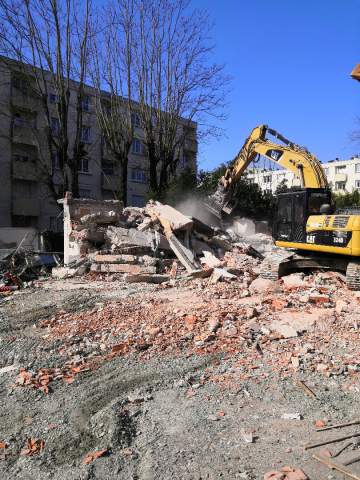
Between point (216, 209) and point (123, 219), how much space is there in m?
4.11

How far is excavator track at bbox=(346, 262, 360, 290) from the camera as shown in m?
8.59

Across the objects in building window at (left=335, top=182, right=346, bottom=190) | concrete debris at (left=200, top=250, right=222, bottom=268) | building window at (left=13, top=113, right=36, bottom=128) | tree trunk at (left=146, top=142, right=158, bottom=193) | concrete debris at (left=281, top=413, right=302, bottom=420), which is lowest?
concrete debris at (left=281, top=413, right=302, bottom=420)

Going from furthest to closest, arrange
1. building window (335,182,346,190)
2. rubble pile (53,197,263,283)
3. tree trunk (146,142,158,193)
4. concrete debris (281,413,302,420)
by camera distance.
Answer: building window (335,182,346,190), tree trunk (146,142,158,193), rubble pile (53,197,263,283), concrete debris (281,413,302,420)

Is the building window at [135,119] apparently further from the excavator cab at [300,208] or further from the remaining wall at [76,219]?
the excavator cab at [300,208]

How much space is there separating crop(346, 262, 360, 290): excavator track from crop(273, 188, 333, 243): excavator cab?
140cm

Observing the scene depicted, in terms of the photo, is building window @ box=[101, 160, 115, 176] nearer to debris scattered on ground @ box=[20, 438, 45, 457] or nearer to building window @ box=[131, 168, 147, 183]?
building window @ box=[131, 168, 147, 183]

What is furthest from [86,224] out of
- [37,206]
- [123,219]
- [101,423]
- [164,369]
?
[37,206]

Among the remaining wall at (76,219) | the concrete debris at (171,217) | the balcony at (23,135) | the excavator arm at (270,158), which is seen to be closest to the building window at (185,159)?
the balcony at (23,135)

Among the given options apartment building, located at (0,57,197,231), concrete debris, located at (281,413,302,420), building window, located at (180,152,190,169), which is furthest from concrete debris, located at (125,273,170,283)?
apartment building, located at (0,57,197,231)

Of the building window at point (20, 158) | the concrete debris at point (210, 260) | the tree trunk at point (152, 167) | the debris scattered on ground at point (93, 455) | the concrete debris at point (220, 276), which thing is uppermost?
the building window at point (20, 158)

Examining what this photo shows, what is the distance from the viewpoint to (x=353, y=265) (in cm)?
872

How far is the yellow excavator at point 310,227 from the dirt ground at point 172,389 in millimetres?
1865

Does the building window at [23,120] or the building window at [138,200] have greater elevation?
the building window at [23,120]

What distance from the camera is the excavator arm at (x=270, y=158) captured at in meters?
12.5
